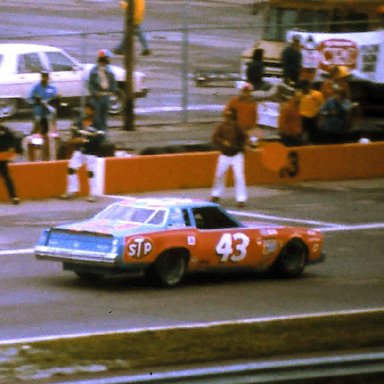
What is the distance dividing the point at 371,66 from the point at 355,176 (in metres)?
5.05

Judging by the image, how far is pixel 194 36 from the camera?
3791 centimetres

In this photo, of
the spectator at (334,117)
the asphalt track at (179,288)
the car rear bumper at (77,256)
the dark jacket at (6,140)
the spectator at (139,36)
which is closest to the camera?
the asphalt track at (179,288)

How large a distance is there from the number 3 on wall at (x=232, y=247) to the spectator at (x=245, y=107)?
24.0ft

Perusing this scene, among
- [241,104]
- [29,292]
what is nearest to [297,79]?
[241,104]

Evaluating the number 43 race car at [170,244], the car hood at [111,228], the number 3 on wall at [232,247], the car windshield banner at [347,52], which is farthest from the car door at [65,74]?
the car hood at [111,228]

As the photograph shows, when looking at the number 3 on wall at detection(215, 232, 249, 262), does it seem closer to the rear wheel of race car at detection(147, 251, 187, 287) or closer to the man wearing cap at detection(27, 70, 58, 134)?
the rear wheel of race car at detection(147, 251, 187, 287)

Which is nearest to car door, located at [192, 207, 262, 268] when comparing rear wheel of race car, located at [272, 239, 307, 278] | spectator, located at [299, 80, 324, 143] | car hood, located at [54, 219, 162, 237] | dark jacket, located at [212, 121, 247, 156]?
rear wheel of race car, located at [272, 239, 307, 278]

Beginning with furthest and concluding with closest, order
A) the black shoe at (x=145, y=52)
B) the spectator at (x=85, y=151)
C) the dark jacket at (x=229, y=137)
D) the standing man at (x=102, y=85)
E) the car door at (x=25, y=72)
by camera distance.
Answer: the black shoe at (x=145, y=52), the car door at (x=25, y=72), the standing man at (x=102, y=85), the spectator at (x=85, y=151), the dark jacket at (x=229, y=137)

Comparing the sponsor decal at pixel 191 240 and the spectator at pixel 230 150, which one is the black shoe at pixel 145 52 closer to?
the spectator at pixel 230 150

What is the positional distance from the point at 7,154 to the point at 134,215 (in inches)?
231

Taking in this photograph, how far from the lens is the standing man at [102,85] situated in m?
25.1

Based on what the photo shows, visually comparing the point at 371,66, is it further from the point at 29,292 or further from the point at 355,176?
the point at 29,292

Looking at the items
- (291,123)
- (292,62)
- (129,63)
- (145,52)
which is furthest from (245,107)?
(145,52)

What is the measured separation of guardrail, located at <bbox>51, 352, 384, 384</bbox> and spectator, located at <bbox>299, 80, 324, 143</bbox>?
15.8 m
